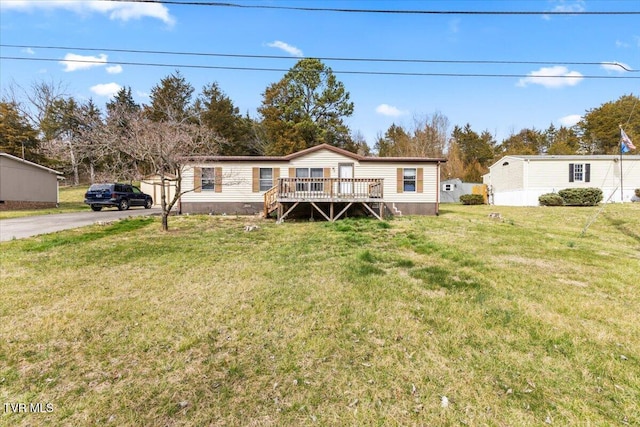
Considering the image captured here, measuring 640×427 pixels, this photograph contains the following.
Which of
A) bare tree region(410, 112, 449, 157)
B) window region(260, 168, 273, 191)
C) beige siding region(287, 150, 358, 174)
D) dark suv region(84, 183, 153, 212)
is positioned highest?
bare tree region(410, 112, 449, 157)

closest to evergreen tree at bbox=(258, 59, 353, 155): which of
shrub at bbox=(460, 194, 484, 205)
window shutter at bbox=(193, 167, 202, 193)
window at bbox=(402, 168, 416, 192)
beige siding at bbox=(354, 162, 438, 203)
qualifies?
shrub at bbox=(460, 194, 484, 205)

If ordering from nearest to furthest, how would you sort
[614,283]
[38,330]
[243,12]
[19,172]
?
[38,330], [614,283], [243,12], [19,172]

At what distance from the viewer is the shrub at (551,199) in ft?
59.4

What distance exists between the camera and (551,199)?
59.5ft

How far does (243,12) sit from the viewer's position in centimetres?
833

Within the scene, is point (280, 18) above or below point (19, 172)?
above

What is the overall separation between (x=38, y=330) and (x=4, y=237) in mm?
7587

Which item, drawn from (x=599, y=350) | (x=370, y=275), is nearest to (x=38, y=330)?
(x=370, y=275)

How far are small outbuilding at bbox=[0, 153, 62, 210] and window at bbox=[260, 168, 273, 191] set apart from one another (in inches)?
637

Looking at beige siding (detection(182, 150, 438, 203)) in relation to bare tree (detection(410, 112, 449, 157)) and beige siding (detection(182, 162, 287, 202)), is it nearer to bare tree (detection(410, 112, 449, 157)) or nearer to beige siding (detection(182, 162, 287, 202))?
beige siding (detection(182, 162, 287, 202))

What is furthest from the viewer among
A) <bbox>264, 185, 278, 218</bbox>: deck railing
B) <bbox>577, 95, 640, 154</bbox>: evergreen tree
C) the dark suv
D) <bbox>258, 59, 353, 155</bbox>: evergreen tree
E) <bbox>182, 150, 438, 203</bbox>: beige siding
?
<bbox>577, 95, 640, 154</bbox>: evergreen tree

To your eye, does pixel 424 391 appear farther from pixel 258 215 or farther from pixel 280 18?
pixel 258 215

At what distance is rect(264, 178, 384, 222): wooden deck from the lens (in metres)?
12.5

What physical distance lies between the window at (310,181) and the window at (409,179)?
4.18m
